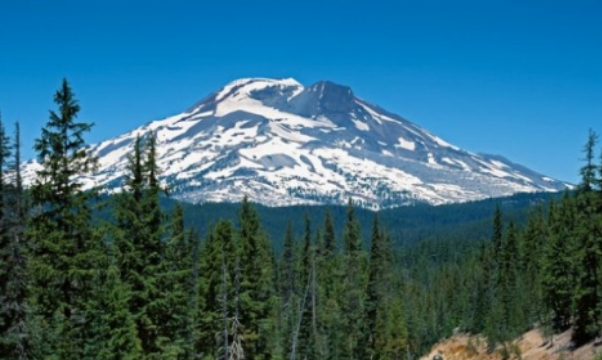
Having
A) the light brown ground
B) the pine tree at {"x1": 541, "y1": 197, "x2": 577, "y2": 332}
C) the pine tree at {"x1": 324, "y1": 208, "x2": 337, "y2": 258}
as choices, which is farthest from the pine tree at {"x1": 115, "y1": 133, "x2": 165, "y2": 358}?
the pine tree at {"x1": 324, "y1": 208, "x2": 337, "y2": 258}

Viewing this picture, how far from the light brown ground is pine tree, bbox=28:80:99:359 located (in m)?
19.1

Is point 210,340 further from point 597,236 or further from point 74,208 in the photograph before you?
point 597,236

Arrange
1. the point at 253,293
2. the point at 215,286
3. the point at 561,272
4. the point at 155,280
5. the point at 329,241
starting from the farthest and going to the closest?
the point at 329,241, the point at 561,272, the point at 215,286, the point at 253,293, the point at 155,280

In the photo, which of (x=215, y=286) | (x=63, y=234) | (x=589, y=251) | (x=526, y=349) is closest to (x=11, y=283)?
(x=63, y=234)

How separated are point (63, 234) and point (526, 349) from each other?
5614cm

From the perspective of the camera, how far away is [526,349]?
227 feet

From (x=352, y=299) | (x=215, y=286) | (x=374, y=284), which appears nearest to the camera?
(x=215, y=286)

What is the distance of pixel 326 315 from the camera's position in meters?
70.0

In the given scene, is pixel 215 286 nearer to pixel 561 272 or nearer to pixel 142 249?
pixel 142 249

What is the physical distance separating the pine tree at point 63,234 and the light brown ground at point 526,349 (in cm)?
1914

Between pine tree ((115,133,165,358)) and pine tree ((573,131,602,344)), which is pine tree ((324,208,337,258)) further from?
pine tree ((115,133,165,358))

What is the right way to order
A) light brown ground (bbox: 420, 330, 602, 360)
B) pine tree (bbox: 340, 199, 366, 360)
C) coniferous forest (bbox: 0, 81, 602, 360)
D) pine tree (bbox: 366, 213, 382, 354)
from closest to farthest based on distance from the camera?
coniferous forest (bbox: 0, 81, 602, 360) < light brown ground (bbox: 420, 330, 602, 360) < pine tree (bbox: 366, 213, 382, 354) < pine tree (bbox: 340, 199, 366, 360)

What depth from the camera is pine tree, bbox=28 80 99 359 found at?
22594 millimetres

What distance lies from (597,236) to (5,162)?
3651 centimetres
